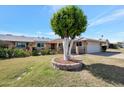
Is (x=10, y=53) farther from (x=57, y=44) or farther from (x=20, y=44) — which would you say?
(x=57, y=44)

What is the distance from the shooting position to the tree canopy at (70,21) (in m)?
10.6

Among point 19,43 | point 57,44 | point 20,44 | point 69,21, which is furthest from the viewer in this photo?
point 20,44

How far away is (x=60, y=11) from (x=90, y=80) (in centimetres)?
516

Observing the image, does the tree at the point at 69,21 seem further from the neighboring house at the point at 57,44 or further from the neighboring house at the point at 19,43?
the neighboring house at the point at 19,43

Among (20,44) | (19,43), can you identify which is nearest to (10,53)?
(19,43)

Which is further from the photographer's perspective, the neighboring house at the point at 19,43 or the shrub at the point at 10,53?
the neighboring house at the point at 19,43

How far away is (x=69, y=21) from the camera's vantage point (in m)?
10.4

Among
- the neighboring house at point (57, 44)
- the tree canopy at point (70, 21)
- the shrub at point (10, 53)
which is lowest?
the shrub at point (10, 53)

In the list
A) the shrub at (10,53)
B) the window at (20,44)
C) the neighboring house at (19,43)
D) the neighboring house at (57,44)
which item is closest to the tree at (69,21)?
the shrub at (10,53)

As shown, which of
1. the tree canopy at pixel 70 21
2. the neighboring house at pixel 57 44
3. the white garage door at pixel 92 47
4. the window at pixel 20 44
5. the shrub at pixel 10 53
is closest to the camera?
the tree canopy at pixel 70 21

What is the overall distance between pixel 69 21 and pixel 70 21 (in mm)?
68

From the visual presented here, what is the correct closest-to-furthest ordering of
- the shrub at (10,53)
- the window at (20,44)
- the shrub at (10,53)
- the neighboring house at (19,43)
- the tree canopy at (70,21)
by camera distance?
the tree canopy at (70,21) → the shrub at (10,53) → the shrub at (10,53) → the neighboring house at (19,43) → the window at (20,44)
